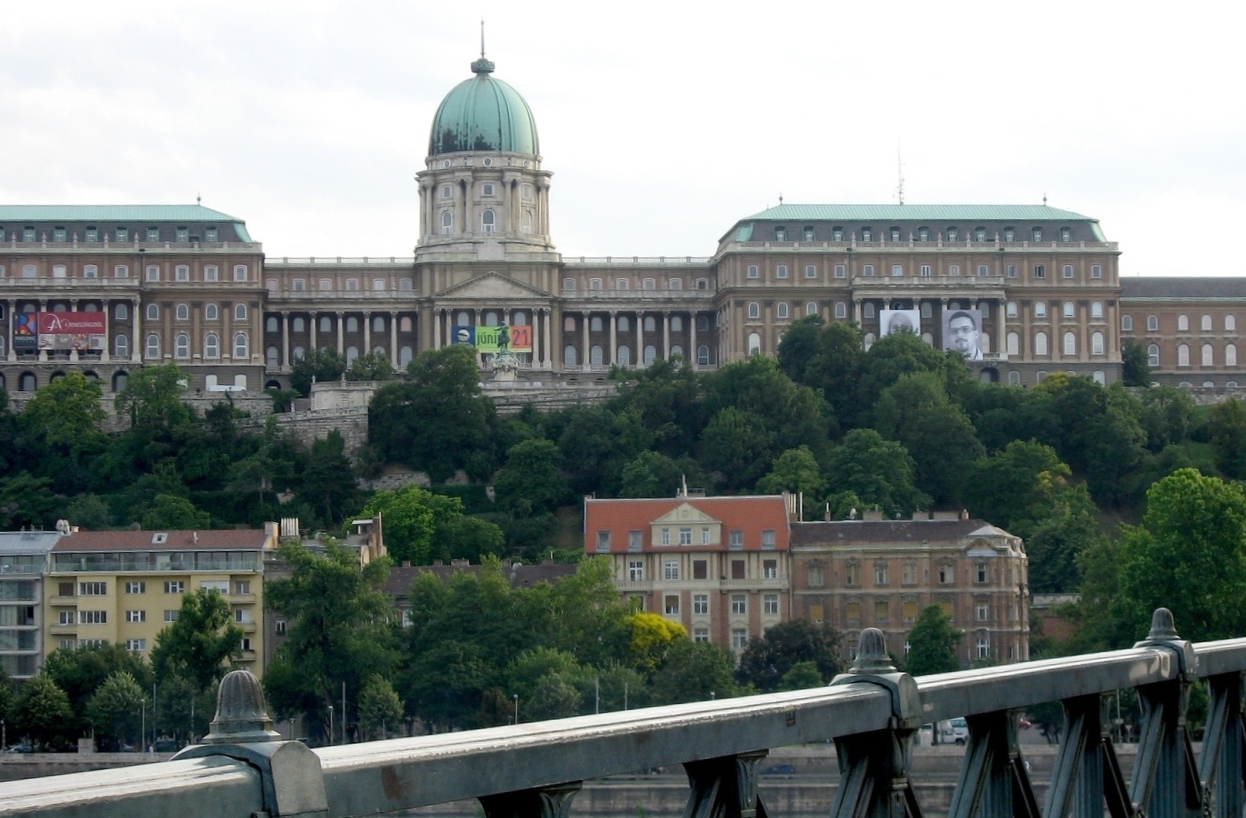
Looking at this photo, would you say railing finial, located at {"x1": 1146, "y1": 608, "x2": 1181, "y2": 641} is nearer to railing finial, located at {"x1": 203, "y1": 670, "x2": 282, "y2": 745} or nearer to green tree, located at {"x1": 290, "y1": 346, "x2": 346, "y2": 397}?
railing finial, located at {"x1": 203, "y1": 670, "x2": 282, "y2": 745}

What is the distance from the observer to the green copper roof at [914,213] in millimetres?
147625

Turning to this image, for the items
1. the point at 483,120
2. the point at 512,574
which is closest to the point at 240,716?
the point at 512,574

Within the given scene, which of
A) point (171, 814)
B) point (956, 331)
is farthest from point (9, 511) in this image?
point (171, 814)

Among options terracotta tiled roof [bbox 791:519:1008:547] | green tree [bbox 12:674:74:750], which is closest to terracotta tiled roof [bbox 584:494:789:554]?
terracotta tiled roof [bbox 791:519:1008:547]

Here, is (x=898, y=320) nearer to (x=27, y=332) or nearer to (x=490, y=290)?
(x=490, y=290)

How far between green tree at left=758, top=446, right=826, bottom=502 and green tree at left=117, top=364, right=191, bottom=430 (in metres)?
31.0

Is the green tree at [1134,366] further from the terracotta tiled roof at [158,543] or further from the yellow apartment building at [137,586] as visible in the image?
the yellow apartment building at [137,586]

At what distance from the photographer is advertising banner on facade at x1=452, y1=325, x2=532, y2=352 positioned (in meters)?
143

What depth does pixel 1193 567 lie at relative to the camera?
220ft

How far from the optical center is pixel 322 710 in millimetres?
74312

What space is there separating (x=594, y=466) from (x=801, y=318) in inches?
1005

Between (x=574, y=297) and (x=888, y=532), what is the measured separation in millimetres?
59615

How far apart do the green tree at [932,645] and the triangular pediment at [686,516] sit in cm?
1138

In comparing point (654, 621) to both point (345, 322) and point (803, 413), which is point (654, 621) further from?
point (345, 322)
